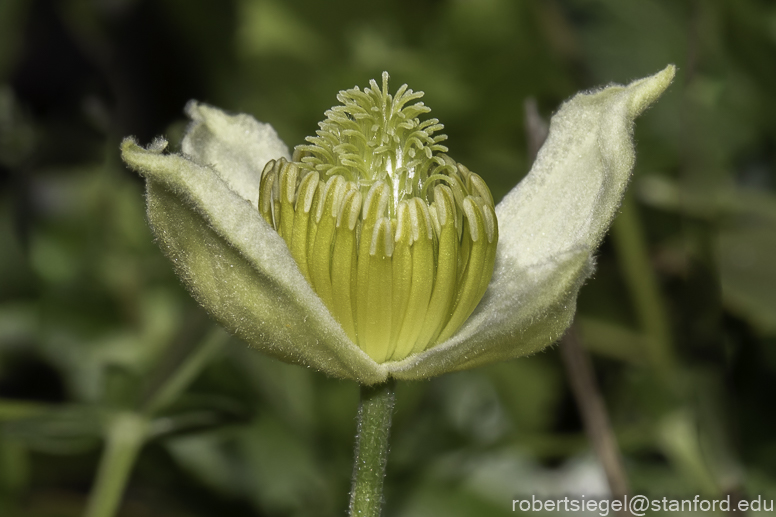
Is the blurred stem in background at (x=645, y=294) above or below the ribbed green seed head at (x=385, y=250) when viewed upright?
above

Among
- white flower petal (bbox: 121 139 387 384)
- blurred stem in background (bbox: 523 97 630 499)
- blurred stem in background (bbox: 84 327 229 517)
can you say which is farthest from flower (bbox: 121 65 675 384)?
blurred stem in background (bbox: 84 327 229 517)

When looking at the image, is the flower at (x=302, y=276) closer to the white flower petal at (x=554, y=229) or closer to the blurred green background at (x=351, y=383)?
the white flower petal at (x=554, y=229)

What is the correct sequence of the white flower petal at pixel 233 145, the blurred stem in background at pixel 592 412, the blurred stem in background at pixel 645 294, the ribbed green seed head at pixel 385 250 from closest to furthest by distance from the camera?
the ribbed green seed head at pixel 385 250
the white flower petal at pixel 233 145
the blurred stem in background at pixel 592 412
the blurred stem in background at pixel 645 294

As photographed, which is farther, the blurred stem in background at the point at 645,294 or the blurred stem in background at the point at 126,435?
the blurred stem in background at the point at 645,294

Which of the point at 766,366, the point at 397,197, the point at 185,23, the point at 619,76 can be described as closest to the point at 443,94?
the point at 619,76

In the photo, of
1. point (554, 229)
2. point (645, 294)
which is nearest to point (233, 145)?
point (554, 229)

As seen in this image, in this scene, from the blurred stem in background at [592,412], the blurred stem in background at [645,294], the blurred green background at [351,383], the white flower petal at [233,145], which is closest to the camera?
the white flower petal at [233,145]

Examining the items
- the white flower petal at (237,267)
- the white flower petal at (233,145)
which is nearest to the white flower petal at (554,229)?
the white flower petal at (237,267)

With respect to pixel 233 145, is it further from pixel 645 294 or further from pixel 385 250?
pixel 645 294

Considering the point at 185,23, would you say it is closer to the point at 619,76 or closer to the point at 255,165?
the point at 619,76
